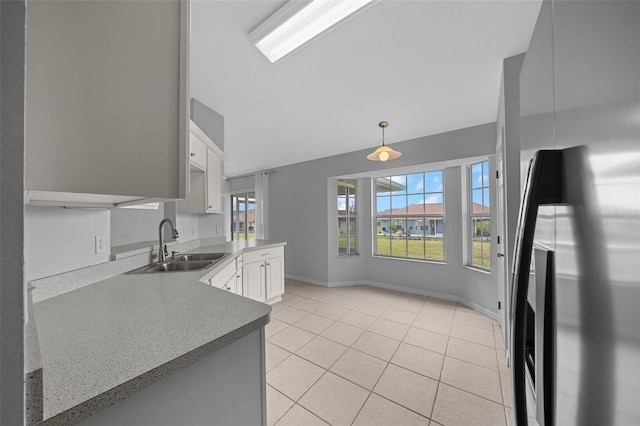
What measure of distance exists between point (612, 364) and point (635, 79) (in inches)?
10.9

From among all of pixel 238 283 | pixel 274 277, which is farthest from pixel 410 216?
pixel 238 283

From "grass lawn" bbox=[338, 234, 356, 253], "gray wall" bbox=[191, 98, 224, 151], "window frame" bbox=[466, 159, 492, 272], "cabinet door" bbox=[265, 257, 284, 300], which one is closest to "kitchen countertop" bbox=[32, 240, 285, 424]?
"cabinet door" bbox=[265, 257, 284, 300]

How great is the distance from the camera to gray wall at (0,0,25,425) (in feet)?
0.83

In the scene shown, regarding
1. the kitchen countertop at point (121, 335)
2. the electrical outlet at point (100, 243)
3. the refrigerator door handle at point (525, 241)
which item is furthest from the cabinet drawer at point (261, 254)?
the refrigerator door handle at point (525, 241)

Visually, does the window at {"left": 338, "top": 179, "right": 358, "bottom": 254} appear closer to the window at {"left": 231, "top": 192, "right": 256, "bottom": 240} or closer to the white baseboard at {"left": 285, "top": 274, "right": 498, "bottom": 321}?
the white baseboard at {"left": 285, "top": 274, "right": 498, "bottom": 321}

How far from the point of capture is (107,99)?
0.77m

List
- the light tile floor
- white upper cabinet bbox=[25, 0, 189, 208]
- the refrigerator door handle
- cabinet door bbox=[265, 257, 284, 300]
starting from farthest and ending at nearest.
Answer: cabinet door bbox=[265, 257, 284, 300] < the light tile floor < white upper cabinet bbox=[25, 0, 189, 208] < the refrigerator door handle

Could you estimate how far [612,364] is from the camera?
0.82ft

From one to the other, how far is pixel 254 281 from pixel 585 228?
3.36 metres

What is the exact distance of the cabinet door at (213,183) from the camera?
284cm

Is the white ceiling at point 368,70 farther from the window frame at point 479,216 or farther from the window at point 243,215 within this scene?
the window at point 243,215

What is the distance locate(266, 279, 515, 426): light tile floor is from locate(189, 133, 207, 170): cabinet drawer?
197cm

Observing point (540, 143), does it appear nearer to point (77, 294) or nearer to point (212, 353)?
point (212, 353)

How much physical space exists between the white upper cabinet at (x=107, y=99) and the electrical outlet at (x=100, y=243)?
70 cm
